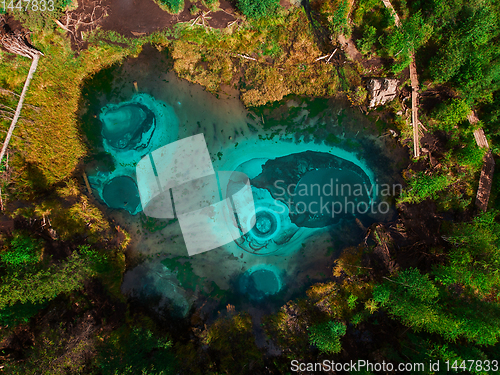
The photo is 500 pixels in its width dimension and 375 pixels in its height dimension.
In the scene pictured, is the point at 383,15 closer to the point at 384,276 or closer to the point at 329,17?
the point at 329,17

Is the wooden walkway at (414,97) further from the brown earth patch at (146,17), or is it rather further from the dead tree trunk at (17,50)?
the dead tree trunk at (17,50)

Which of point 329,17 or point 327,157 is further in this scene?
point 327,157

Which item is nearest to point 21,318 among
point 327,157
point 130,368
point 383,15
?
point 130,368

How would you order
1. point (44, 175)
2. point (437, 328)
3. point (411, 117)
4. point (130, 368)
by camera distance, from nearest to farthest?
point (130, 368), point (437, 328), point (44, 175), point (411, 117)

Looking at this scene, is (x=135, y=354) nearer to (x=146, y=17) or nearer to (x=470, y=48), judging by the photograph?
(x=146, y=17)

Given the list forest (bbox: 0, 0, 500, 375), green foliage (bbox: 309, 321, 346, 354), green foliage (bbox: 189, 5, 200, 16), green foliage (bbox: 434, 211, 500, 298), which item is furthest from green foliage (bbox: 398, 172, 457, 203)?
green foliage (bbox: 189, 5, 200, 16)

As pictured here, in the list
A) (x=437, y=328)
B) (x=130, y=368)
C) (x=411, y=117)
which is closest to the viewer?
(x=130, y=368)

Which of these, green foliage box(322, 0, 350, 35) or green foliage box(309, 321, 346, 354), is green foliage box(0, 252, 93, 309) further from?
green foliage box(322, 0, 350, 35)
